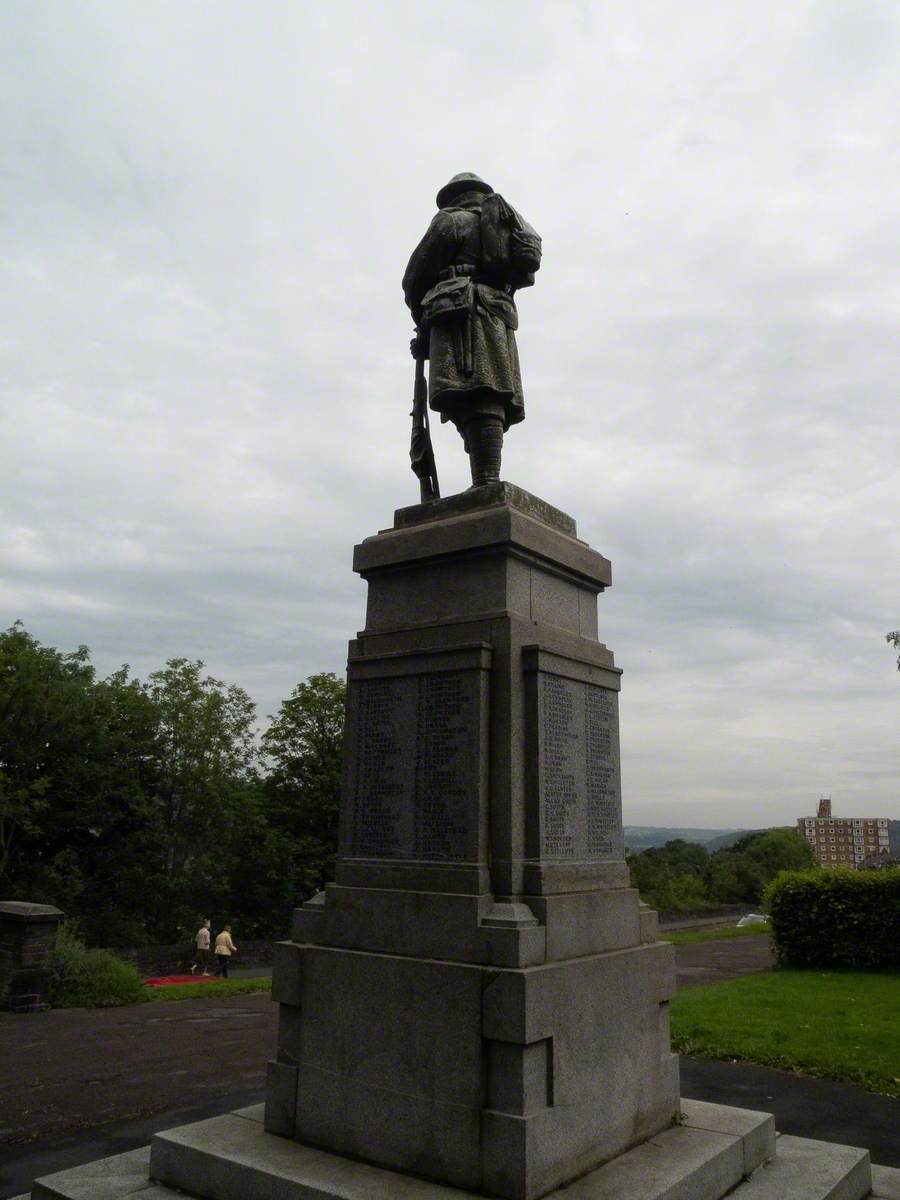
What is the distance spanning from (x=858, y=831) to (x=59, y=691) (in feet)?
516

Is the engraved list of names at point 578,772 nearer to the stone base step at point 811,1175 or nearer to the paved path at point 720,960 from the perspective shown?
the stone base step at point 811,1175

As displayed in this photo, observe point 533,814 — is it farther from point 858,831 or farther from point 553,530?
point 858,831

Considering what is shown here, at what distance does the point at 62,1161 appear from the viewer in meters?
6.18

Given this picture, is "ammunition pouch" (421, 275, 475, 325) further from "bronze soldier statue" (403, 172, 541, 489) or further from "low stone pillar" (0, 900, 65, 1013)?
"low stone pillar" (0, 900, 65, 1013)

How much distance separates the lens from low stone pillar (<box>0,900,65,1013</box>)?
12.9 metres

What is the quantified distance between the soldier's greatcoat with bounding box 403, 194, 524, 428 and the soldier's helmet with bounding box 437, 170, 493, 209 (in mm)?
93

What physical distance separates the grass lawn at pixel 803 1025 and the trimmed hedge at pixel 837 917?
1.22m

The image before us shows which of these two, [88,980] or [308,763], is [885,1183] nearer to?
[88,980]

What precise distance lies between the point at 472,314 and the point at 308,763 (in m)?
32.5

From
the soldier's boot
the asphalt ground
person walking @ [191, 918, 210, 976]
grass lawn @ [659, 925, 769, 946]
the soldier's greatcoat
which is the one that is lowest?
grass lawn @ [659, 925, 769, 946]

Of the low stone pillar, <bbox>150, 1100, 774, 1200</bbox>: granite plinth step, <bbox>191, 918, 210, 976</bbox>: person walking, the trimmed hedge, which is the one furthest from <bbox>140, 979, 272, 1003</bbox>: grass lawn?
<bbox>150, 1100, 774, 1200</bbox>: granite plinth step

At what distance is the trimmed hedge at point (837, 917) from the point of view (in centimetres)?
1578

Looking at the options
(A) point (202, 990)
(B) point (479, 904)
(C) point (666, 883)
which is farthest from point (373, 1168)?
(C) point (666, 883)

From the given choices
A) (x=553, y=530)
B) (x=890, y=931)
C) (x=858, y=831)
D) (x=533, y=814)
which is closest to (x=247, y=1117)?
(x=533, y=814)
